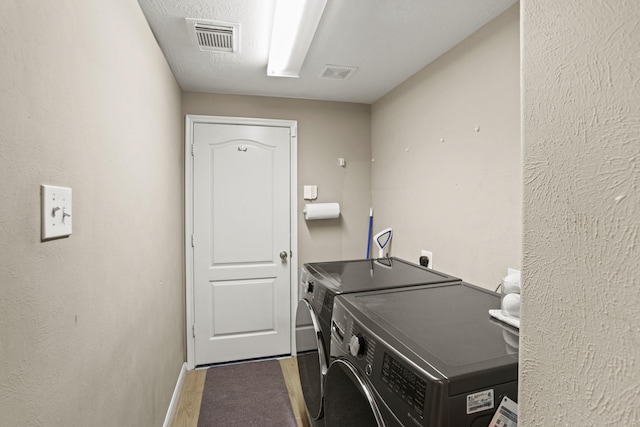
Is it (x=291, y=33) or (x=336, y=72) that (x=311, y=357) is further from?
(x=336, y=72)

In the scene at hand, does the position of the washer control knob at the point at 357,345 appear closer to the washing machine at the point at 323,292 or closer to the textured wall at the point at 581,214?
the washing machine at the point at 323,292

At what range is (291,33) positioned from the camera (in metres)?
1.69

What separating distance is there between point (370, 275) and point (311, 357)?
54 cm

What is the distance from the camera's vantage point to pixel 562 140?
425 mm

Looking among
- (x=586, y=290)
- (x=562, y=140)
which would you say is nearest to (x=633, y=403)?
(x=586, y=290)

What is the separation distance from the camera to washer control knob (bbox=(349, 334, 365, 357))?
1.03 m

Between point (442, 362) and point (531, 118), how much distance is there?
0.61 metres

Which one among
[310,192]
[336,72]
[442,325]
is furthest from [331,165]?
[442,325]

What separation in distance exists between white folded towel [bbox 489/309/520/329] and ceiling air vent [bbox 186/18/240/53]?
5.74ft

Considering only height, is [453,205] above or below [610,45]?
below

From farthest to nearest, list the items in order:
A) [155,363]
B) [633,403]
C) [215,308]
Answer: [215,308] < [155,363] < [633,403]

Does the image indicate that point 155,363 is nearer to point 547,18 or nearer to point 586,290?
point 586,290

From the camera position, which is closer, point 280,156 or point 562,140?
point 562,140

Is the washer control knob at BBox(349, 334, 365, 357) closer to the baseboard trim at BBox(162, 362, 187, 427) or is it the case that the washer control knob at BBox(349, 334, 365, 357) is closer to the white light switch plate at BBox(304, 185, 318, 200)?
the baseboard trim at BBox(162, 362, 187, 427)
